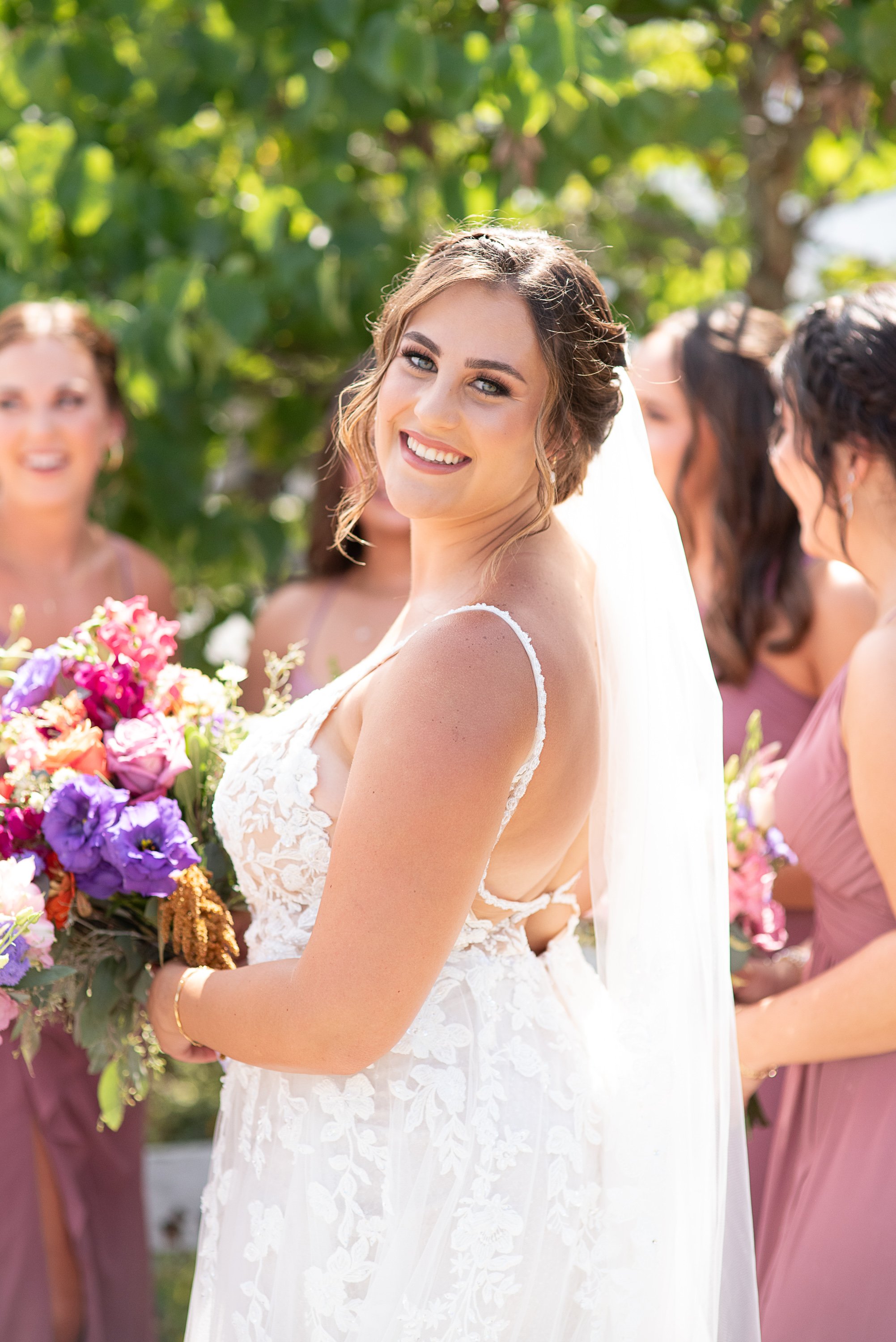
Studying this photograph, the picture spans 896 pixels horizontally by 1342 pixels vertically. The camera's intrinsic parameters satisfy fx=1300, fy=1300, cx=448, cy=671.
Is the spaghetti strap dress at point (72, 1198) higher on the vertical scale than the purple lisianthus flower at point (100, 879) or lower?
lower

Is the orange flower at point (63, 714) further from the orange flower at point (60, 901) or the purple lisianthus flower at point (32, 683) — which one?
the orange flower at point (60, 901)

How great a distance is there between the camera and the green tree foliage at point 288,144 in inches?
143

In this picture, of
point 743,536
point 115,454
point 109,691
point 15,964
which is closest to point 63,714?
point 109,691

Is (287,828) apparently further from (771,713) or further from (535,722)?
(771,713)

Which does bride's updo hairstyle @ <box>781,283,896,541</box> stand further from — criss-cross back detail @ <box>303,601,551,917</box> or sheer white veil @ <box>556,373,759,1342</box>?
criss-cross back detail @ <box>303,601,551,917</box>

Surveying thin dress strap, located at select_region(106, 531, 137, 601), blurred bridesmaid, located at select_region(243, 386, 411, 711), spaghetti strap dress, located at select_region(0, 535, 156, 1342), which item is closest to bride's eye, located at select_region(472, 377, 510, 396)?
blurred bridesmaid, located at select_region(243, 386, 411, 711)

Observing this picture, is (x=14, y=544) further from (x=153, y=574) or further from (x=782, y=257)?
(x=782, y=257)

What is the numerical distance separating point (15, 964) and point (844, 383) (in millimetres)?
1800

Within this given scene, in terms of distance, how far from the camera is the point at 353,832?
67.7 inches

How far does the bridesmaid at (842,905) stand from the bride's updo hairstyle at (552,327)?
2.03 feet

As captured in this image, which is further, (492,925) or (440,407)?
(492,925)

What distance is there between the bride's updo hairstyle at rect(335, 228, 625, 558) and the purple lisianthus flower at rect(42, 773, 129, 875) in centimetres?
76

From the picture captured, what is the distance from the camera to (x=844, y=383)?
2477 mm

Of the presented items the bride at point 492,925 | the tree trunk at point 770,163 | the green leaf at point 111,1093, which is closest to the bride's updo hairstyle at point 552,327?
the bride at point 492,925
